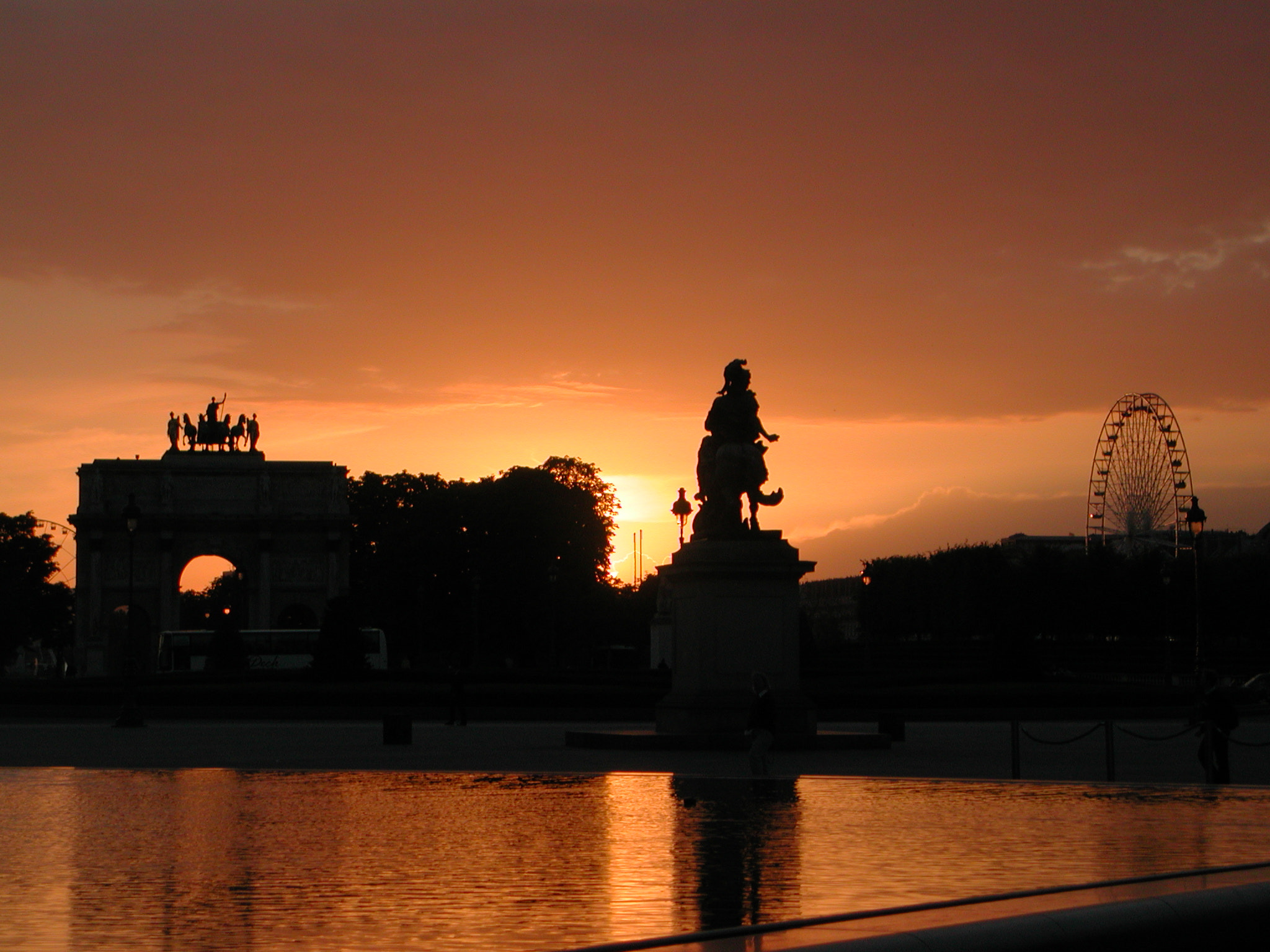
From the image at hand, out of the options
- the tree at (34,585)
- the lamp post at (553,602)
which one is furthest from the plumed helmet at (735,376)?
the tree at (34,585)

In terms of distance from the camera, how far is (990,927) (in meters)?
7.93

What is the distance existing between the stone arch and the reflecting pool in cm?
8665

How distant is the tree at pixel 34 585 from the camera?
111 m

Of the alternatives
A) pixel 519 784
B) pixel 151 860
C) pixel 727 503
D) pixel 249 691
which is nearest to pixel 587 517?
→ pixel 249 691

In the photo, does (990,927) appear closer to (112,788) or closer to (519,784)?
(519,784)

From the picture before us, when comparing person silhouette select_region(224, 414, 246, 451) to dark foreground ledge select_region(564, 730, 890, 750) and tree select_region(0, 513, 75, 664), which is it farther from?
dark foreground ledge select_region(564, 730, 890, 750)

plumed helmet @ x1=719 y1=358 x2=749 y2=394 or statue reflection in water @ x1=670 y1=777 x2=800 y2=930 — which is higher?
plumed helmet @ x1=719 y1=358 x2=749 y2=394

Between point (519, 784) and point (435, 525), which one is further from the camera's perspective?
point (435, 525)

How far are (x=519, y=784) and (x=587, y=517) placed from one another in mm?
85021

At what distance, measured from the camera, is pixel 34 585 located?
380 ft

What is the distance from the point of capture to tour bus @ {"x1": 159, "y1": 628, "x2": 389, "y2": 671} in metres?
80.0

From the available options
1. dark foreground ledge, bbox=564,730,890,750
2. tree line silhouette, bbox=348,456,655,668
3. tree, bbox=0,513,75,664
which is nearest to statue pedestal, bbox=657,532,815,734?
dark foreground ledge, bbox=564,730,890,750

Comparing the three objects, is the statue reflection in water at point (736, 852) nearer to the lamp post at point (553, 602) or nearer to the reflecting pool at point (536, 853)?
the reflecting pool at point (536, 853)

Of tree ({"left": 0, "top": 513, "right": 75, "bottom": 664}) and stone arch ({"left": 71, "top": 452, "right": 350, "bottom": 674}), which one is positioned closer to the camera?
stone arch ({"left": 71, "top": 452, "right": 350, "bottom": 674})
